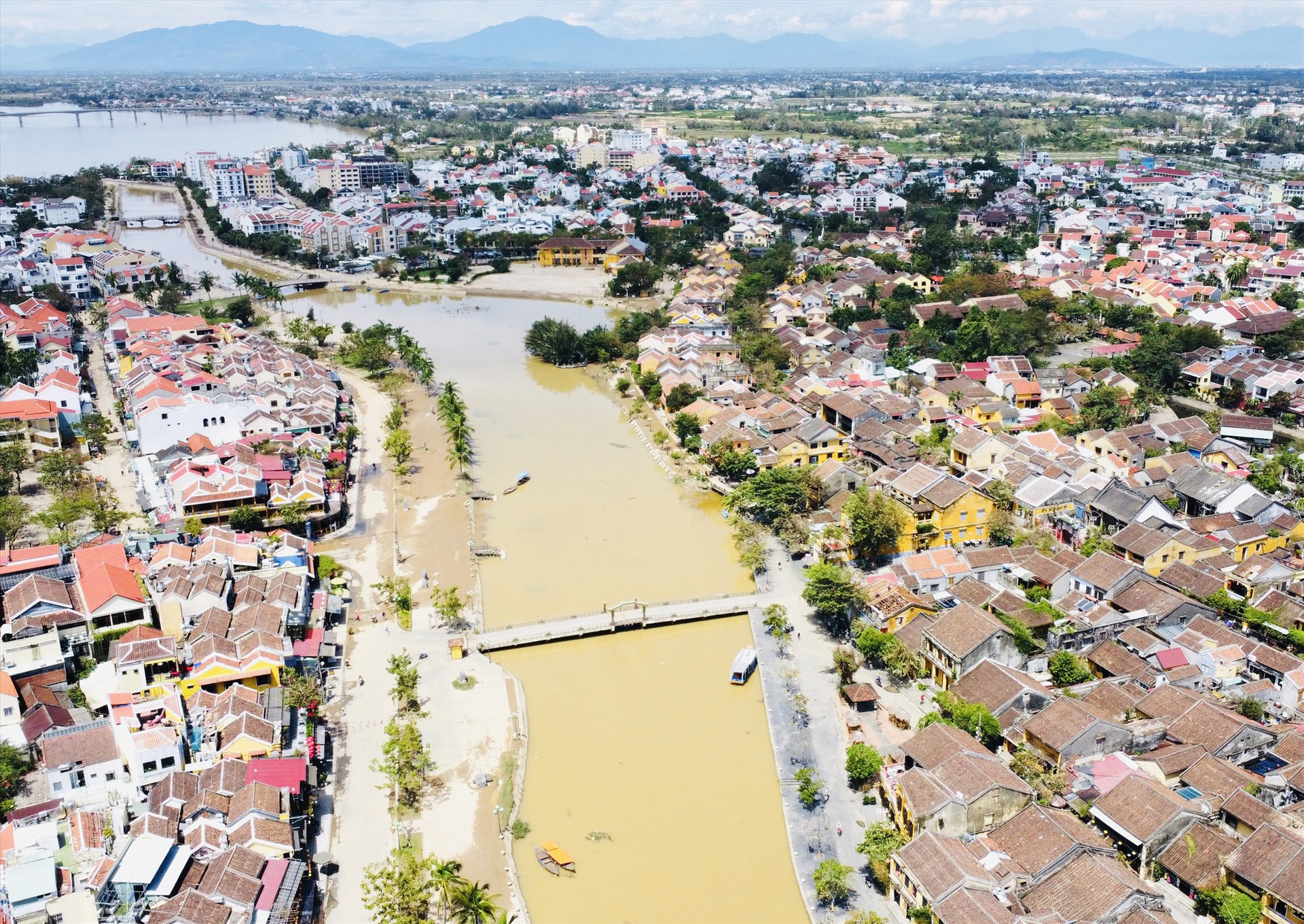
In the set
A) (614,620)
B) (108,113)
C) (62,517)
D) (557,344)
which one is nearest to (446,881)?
(614,620)

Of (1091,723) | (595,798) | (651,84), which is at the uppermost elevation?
(651,84)

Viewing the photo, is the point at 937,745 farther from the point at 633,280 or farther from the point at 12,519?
the point at 633,280

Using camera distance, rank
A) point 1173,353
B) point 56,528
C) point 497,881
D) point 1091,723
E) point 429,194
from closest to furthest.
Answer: point 497,881 < point 1091,723 < point 56,528 < point 1173,353 < point 429,194

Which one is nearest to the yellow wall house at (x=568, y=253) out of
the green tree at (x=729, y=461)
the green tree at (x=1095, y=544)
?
the green tree at (x=729, y=461)

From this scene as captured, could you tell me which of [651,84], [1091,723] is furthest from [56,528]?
[651,84]

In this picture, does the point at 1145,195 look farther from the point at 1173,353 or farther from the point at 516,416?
the point at 516,416

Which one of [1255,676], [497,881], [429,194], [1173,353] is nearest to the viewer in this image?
[497,881]
